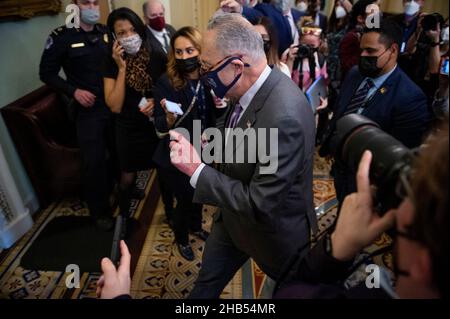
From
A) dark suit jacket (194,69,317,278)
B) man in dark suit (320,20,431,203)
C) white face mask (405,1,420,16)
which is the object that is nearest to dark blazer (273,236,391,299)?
dark suit jacket (194,69,317,278)

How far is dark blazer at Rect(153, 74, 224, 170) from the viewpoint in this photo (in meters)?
1.96

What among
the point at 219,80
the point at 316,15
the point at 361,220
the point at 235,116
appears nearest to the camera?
the point at 361,220

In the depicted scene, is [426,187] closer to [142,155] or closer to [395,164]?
[395,164]

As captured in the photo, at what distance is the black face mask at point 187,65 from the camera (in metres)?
1.96

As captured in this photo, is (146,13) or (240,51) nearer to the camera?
(240,51)

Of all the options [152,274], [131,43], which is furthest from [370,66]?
[152,274]

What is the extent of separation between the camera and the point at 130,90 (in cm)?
225

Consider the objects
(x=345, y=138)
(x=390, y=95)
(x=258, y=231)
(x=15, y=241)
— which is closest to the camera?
(x=345, y=138)

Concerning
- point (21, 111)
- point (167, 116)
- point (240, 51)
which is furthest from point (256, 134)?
point (21, 111)

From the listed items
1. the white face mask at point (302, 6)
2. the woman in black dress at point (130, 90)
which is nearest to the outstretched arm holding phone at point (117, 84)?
the woman in black dress at point (130, 90)

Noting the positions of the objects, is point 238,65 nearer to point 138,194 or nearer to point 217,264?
point 217,264

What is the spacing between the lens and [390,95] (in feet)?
6.09

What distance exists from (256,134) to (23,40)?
2534 millimetres

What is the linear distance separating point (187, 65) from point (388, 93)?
3.93 feet
